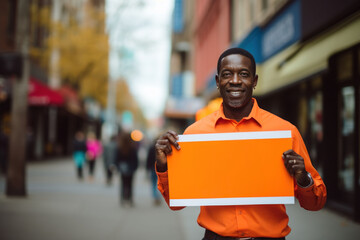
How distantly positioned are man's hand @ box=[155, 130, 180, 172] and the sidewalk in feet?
14.6

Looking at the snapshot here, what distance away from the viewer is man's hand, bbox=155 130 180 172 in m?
2.46

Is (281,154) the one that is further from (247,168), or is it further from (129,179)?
(129,179)

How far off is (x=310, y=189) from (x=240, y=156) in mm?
438

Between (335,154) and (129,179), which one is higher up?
(335,154)

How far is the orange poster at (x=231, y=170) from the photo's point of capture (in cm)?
239

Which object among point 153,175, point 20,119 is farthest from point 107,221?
point 20,119

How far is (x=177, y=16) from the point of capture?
147 feet

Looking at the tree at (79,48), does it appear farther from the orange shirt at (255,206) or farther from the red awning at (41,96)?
the orange shirt at (255,206)

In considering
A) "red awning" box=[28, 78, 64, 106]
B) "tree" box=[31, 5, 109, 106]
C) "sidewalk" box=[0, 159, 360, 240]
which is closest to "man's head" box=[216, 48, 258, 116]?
"sidewalk" box=[0, 159, 360, 240]

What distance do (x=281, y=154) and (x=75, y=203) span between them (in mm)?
8756

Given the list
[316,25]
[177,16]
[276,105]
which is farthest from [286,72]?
[177,16]

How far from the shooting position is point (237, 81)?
8.14 feet

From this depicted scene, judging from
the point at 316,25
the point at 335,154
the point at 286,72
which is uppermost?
the point at 316,25

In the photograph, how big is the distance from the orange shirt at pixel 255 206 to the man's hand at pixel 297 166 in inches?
2.0
